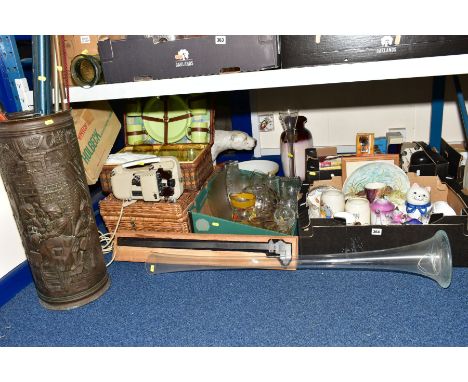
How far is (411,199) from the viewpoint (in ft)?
3.50

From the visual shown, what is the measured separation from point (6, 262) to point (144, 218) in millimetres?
386

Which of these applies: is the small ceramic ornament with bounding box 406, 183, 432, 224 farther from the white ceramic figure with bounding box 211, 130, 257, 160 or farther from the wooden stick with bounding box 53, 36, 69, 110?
the wooden stick with bounding box 53, 36, 69, 110

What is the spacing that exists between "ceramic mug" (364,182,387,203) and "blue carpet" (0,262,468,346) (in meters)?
0.22

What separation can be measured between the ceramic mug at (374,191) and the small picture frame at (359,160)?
13 cm

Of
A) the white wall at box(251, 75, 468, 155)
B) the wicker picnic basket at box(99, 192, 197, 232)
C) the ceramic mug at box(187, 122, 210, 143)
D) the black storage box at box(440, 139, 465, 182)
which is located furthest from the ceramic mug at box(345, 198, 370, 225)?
the white wall at box(251, 75, 468, 155)

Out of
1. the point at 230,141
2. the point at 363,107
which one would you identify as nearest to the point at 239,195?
the point at 230,141

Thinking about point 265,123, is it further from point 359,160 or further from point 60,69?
point 60,69

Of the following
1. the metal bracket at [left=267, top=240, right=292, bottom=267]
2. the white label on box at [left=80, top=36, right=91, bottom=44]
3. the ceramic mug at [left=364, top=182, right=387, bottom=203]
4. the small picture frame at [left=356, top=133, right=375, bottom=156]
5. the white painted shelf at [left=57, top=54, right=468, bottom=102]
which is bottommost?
the metal bracket at [left=267, top=240, right=292, bottom=267]

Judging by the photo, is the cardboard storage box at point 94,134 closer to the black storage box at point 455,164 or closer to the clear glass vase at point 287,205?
the clear glass vase at point 287,205

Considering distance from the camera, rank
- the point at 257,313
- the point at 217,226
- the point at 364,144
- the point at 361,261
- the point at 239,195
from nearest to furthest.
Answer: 1. the point at 257,313
2. the point at 361,261
3. the point at 217,226
4. the point at 239,195
5. the point at 364,144

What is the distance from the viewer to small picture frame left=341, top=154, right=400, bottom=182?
1.25m

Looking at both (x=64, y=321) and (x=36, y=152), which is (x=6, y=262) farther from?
(x=36, y=152)

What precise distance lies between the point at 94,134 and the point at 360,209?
2.87ft

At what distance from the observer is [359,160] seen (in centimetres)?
126
